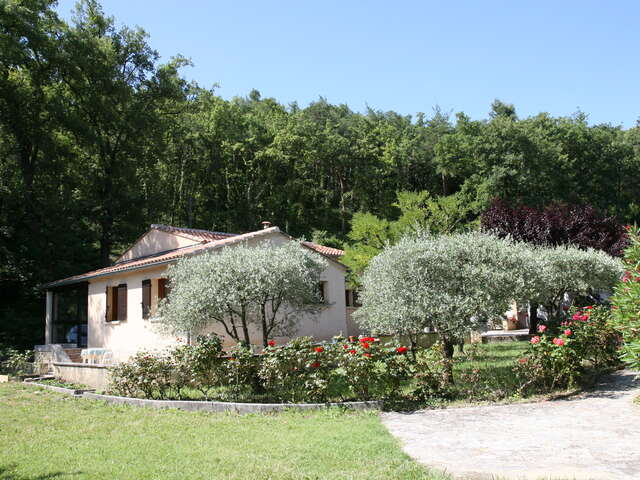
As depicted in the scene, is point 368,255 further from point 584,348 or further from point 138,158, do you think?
point 138,158

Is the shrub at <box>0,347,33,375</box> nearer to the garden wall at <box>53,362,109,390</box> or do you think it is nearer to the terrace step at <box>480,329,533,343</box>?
the garden wall at <box>53,362,109,390</box>

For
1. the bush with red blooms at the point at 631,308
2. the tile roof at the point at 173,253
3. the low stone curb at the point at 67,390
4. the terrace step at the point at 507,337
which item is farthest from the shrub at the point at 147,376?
the terrace step at the point at 507,337

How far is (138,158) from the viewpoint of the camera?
29844 millimetres

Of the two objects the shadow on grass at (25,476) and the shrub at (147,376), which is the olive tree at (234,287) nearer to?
the shrub at (147,376)

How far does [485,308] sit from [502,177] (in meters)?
29.8

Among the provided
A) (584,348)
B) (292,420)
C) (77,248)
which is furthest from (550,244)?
(77,248)

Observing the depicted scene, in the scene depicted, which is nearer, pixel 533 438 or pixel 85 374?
pixel 533 438

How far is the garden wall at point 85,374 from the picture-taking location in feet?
43.2

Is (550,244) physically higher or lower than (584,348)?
higher

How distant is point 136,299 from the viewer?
17.8 m

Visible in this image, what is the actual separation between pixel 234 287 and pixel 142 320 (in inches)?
278

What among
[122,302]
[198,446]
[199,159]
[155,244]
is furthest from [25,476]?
[199,159]

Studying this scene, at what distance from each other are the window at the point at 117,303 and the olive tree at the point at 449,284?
36.9 feet

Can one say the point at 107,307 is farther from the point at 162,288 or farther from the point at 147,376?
the point at 147,376
